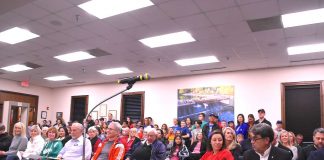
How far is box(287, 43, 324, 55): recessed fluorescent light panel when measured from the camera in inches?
264

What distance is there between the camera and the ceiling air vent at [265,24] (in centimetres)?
521

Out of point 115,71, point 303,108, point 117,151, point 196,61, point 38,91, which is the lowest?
point 117,151

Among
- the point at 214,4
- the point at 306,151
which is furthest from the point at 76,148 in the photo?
the point at 306,151

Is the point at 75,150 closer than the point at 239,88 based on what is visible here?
Yes

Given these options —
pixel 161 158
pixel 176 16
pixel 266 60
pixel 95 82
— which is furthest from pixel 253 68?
pixel 95 82

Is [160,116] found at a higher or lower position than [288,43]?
lower

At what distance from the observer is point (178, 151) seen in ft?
21.0

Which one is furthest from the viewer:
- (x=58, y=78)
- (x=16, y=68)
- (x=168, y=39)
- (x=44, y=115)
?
(x=44, y=115)

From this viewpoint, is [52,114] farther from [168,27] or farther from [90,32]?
[168,27]

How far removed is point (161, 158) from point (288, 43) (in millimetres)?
3782

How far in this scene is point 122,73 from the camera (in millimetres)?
10109

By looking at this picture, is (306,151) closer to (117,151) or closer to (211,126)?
(117,151)

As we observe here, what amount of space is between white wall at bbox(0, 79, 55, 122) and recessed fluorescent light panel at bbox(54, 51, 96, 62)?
16.4 feet

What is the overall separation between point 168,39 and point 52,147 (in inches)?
126
